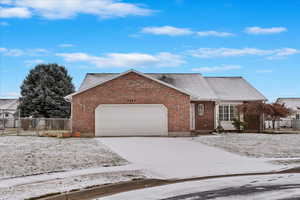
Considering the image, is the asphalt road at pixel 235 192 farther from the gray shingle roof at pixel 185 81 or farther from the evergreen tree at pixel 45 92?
the evergreen tree at pixel 45 92

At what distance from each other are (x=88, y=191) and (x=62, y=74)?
43.6 meters


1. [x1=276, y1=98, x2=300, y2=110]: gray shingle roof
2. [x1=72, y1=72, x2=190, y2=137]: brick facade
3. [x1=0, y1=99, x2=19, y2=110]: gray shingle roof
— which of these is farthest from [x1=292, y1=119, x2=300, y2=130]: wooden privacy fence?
[x1=0, y1=99, x2=19, y2=110]: gray shingle roof

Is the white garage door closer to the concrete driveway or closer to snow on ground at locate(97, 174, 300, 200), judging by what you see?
the concrete driveway

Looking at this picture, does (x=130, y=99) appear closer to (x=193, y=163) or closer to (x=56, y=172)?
(x=193, y=163)

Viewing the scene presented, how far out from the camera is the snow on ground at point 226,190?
857 cm

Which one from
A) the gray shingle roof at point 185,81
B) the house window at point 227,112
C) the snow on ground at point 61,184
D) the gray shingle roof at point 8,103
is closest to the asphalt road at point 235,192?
the snow on ground at point 61,184

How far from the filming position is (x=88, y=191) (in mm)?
9172

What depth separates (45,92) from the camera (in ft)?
160

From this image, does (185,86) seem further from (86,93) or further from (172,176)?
(172,176)

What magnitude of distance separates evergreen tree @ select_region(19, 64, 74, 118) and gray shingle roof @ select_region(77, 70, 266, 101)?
1312cm

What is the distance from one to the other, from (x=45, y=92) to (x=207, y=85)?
22.5m

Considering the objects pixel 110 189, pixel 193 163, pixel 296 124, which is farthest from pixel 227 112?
pixel 110 189

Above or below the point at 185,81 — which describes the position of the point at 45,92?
below

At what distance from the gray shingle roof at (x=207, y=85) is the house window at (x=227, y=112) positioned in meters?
0.81
